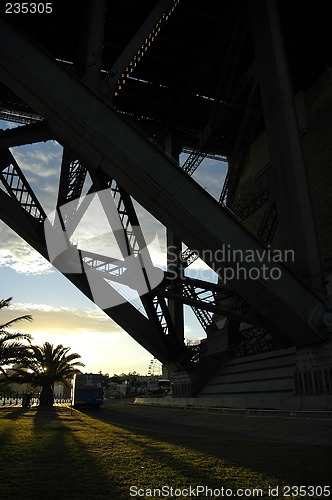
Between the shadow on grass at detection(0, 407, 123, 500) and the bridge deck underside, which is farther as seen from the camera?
the bridge deck underside

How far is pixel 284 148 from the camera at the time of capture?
1405 centimetres

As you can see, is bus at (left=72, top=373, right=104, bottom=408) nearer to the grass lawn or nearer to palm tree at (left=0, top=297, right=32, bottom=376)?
palm tree at (left=0, top=297, right=32, bottom=376)

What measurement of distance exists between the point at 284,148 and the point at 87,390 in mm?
23135

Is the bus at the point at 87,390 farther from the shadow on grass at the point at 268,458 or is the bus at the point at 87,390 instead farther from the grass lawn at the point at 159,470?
the grass lawn at the point at 159,470

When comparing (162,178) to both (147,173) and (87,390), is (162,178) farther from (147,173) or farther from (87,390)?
(87,390)

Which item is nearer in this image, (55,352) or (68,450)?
(68,450)

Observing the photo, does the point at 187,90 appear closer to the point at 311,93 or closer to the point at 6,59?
the point at 311,93

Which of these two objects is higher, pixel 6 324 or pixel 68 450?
pixel 6 324

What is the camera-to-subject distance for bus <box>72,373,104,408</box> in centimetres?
2847

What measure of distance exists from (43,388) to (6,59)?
85.0 feet

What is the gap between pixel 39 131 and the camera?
46.5ft

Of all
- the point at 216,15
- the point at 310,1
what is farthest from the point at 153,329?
the point at 310,1

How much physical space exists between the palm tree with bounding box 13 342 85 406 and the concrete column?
22.9m

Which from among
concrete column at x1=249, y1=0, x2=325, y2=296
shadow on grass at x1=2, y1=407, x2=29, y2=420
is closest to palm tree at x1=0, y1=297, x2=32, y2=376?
shadow on grass at x1=2, y1=407, x2=29, y2=420
